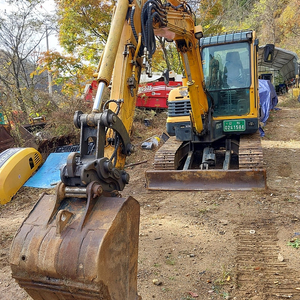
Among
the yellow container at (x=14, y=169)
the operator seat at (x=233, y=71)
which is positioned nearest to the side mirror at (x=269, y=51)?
the operator seat at (x=233, y=71)

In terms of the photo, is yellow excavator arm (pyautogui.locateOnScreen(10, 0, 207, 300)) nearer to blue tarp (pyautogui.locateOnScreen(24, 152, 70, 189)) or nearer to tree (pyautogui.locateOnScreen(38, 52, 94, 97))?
blue tarp (pyautogui.locateOnScreen(24, 152, 70, 189))

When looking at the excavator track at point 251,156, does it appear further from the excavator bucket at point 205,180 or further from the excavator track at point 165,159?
the excavator track at point 165,159

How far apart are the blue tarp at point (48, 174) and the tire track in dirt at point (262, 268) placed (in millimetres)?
4274

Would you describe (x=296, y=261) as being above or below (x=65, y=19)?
below

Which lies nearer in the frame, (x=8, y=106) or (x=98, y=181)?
(x=98, y=181)

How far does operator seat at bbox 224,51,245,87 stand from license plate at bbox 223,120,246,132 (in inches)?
29.5

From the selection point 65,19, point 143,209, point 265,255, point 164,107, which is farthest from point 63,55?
point 265,255

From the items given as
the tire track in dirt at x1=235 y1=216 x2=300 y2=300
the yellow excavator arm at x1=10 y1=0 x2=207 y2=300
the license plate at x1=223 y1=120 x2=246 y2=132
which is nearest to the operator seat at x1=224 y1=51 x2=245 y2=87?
the license plate at x1=223 y1=120 x2=246 y2=132

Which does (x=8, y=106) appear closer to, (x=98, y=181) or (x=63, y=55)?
(x=63, y=55)

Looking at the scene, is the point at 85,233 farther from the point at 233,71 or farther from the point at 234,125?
the point at 233,71

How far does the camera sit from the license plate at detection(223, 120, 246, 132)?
21.3 ft

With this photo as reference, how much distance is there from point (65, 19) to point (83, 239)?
12.8 m

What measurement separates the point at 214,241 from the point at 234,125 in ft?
10.6

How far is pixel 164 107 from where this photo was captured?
1261cm
